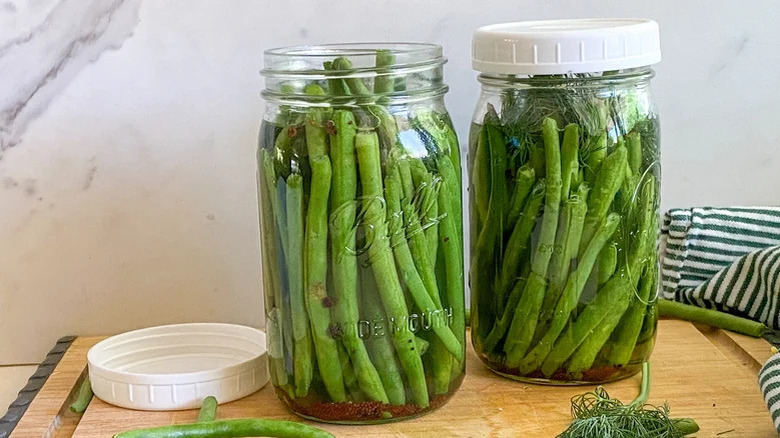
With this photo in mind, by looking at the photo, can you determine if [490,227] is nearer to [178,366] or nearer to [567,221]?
[567,221]

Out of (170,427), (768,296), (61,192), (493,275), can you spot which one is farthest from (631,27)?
(61,192)

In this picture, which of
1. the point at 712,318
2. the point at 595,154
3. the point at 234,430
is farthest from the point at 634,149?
the point at 234,430

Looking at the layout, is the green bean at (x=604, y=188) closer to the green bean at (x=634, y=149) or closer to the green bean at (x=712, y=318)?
the green bean at (x=634, y=149)

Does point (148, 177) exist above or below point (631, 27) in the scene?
below

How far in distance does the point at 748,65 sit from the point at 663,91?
0.29ft

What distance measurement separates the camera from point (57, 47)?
2.79ft

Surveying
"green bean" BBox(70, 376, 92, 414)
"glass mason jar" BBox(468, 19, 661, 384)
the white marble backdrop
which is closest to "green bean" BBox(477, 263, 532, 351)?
"glass mason jar" BBox(468, 19, 661, 384)

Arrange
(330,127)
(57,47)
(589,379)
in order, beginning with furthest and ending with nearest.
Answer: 1. (57,47)
2. (589,379)
3. (330,127)

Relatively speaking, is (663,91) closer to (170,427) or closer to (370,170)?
(370,170)

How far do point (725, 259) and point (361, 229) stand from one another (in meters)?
0.44

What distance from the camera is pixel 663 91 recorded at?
90 centimetres

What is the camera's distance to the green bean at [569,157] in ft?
2.25

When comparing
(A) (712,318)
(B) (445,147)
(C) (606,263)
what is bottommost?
(A) (712,318)

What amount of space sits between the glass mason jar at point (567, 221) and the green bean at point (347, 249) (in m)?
0.13
